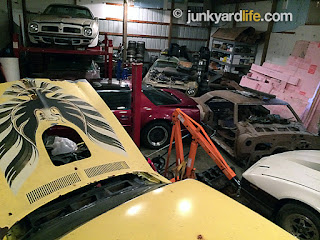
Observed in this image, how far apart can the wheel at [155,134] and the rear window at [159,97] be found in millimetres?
471

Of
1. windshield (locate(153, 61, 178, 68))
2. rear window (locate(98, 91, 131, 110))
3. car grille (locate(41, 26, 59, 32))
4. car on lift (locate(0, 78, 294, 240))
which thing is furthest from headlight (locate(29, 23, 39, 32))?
car on lift (locate(0, 78, 294, 240))

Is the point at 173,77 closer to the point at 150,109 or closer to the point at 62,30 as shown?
the point at 62,30

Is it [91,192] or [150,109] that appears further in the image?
[150,109]

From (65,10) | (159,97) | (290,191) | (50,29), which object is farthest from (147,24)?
(290,191)

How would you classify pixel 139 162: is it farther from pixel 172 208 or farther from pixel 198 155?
pixel 198 155

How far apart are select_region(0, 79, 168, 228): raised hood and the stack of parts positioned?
21.0 ft

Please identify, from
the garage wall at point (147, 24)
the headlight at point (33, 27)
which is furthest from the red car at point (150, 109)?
the garage wall at point (147, 24)

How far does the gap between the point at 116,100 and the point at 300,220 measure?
11.7 feet

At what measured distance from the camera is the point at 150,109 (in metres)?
5.12

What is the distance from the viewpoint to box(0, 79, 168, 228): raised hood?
1.49 m

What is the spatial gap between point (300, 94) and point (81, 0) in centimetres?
1090

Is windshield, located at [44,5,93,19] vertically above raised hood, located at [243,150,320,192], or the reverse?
windshield, located at [44,5,93,19]

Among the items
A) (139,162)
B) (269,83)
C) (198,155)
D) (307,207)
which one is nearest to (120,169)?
(139,162)

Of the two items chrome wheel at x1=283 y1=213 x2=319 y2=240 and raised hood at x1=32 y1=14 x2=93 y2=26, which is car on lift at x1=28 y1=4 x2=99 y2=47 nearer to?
raised hood at x1=32 y1=14 x2=93 y2=26
